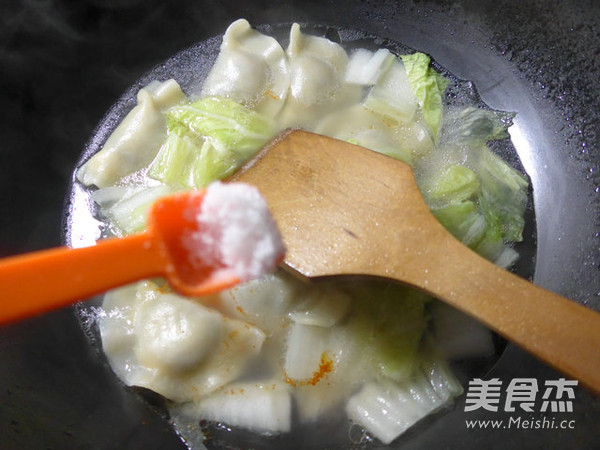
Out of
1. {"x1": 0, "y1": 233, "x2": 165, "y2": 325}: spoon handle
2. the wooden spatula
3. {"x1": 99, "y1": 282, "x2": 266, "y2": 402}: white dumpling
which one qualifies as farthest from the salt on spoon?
{"x1": 99, "y1": 282, "x2": 266, "y2": 402}: white dumpling

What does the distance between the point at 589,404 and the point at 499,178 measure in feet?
3.28

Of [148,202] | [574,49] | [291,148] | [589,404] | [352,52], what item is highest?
[574,49]

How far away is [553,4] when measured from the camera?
263 cm

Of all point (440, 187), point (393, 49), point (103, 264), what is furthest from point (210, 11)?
point (103, 264)

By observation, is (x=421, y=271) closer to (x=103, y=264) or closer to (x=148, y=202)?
(x=103, y=264)

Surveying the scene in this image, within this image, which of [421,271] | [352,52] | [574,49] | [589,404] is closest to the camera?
[421,271]

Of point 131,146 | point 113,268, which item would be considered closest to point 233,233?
point 113,268

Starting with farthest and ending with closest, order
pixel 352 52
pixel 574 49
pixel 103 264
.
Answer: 1. pixel 352 52
2. pixel 574 49
3. pixel 103 264

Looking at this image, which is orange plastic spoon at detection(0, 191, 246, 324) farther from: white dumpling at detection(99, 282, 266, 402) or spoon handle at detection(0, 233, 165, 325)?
white dumpling at detection(99, 282, 266, 402)

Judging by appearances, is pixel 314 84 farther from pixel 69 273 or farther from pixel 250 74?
pixel 69 273

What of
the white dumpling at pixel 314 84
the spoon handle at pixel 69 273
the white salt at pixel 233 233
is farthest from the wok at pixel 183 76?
the white salt at pixel 233 233

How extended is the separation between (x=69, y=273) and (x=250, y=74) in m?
1.63

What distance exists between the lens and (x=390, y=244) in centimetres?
178

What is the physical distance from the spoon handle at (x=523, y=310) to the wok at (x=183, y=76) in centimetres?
56
